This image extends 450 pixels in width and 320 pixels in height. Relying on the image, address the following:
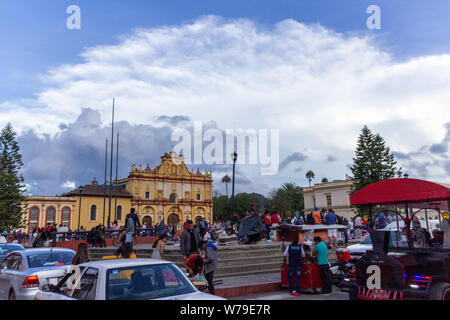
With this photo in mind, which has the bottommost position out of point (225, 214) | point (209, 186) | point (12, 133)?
point (225, 214)

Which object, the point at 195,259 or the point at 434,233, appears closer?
the point at 434,233

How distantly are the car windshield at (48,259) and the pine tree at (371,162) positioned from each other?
41200 mm

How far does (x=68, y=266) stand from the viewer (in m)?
9.01

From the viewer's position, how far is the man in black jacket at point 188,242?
10969 mm

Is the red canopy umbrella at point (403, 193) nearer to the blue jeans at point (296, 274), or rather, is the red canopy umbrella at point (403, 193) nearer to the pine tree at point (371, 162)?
the blue jeans at point (296, 274)

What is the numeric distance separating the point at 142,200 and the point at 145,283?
63163mm

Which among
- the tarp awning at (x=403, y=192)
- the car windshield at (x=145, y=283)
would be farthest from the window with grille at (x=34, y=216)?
the car windshield at (x=145, y=283)

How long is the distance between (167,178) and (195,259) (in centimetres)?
6201

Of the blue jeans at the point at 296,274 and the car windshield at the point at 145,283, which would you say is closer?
the car windshield at the point at 145,283

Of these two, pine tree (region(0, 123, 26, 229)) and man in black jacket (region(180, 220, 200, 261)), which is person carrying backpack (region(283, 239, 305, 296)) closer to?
man in black jacket (region(180, 220, 200, 261))

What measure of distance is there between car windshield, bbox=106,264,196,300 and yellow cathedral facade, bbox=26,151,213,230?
53.1 meters

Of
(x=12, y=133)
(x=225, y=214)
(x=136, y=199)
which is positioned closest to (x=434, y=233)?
(x=12, y=133)

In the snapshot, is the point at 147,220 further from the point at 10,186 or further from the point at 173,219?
the point at 10,186
